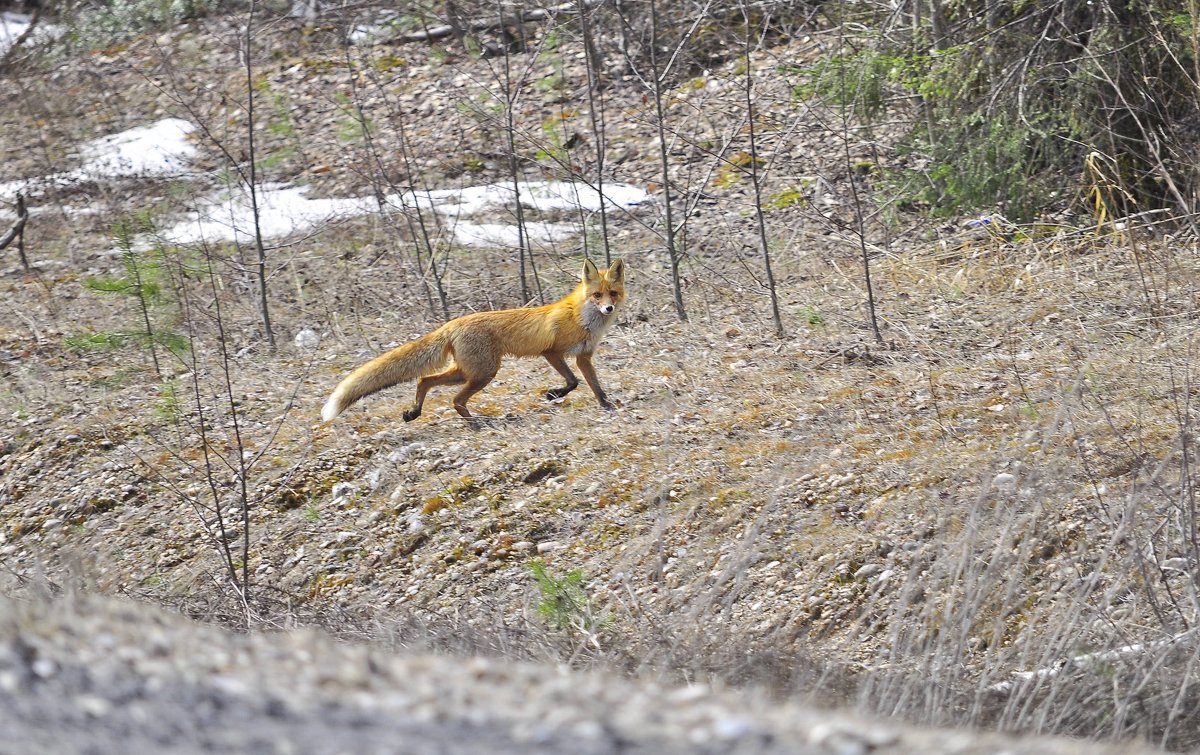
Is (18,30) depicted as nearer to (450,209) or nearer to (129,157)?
(129,157)

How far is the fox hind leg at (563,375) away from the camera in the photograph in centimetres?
830

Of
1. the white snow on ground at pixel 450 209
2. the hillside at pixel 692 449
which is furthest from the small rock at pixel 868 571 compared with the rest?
the white snow on ground at pixel 450 209

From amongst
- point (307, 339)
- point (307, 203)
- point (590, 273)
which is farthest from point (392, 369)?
point (307, 203)

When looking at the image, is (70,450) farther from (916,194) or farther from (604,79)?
(604,79)

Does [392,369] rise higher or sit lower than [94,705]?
lower

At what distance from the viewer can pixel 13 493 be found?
26.7 feet

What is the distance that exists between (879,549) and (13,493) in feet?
19.8

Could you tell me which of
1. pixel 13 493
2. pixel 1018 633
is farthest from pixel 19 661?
pixel 13 493

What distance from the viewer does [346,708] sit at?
264 centimetres

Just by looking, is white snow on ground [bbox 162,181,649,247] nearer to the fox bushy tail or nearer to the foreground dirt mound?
the fox bushy tail

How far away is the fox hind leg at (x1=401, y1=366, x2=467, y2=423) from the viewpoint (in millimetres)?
8273

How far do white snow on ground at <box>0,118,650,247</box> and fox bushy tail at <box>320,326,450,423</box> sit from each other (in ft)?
11.5

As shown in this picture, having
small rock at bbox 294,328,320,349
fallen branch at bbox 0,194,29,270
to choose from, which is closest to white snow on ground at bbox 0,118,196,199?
fallen branch at bbox 0,194,29,270

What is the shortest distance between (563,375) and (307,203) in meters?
7.40
